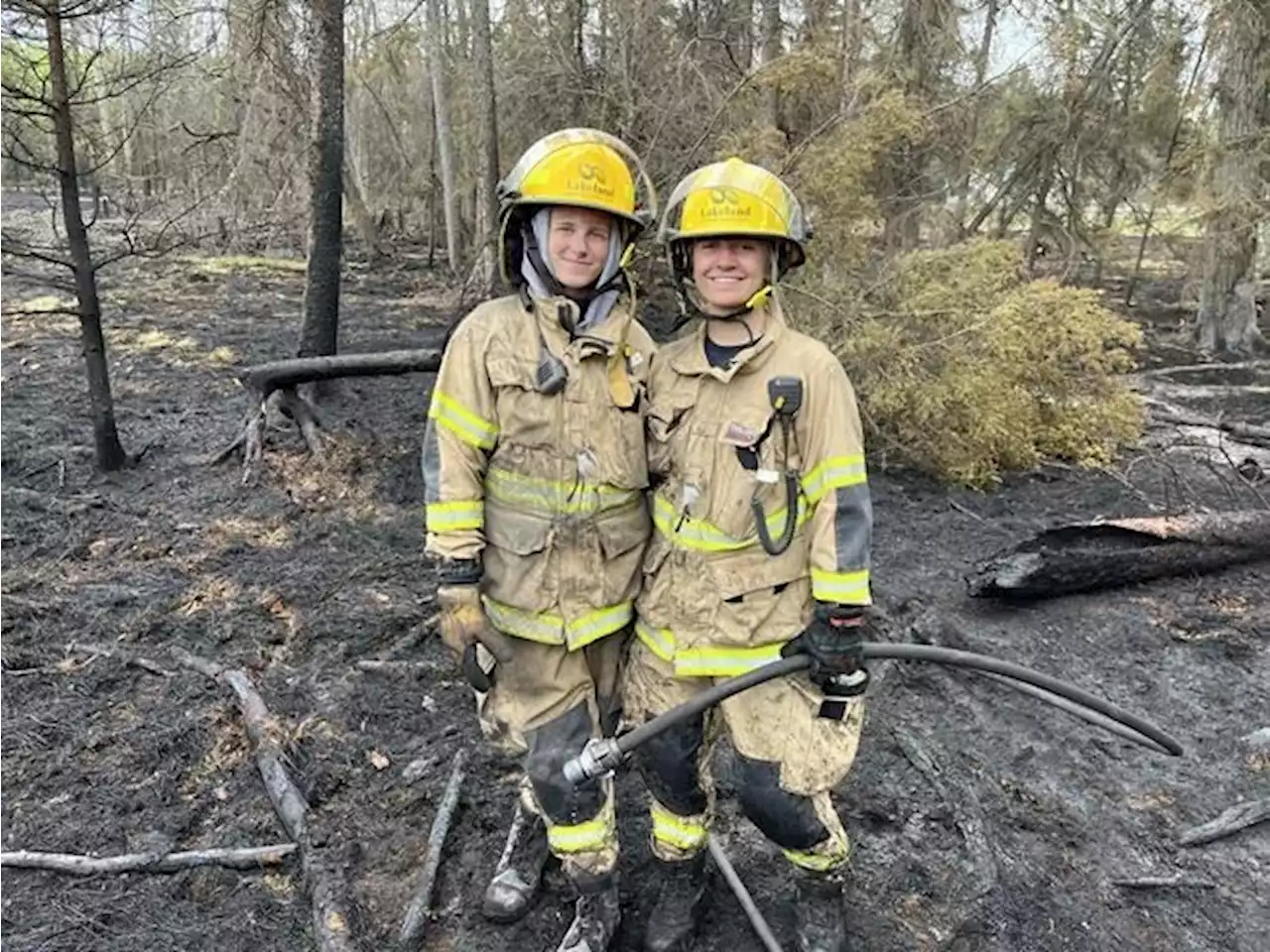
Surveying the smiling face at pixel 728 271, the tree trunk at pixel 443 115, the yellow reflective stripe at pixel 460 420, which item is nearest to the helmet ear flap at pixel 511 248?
the yellow reflective stripe at pixel 460 420

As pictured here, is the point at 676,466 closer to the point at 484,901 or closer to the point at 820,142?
the point at 484,901

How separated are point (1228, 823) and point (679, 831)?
2348mm

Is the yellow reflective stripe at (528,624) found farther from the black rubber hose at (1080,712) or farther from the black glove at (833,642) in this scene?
the black rubber hose at (1080,712)

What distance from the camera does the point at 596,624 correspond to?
9.32 feet

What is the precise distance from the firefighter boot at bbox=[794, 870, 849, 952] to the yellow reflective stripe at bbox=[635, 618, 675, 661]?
0.79 meters

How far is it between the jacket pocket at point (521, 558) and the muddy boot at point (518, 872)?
102 cm

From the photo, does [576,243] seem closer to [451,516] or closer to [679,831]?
[451,516]

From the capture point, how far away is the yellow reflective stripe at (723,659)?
107 inches

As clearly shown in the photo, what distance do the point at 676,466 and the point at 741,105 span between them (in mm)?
8408

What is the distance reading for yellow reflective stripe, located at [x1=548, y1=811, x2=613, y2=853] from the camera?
299 cm

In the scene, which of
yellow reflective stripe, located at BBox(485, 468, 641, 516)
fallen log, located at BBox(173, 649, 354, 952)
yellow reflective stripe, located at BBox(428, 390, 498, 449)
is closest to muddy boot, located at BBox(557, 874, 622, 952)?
fallen log, located at BBox(173, 649, 354, 952)

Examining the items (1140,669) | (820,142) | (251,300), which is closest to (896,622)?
(1140,669)

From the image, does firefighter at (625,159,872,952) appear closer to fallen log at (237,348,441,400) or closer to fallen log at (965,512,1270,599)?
fallen log at (965,512,1270,599)

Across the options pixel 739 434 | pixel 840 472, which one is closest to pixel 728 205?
pixel 739 434
